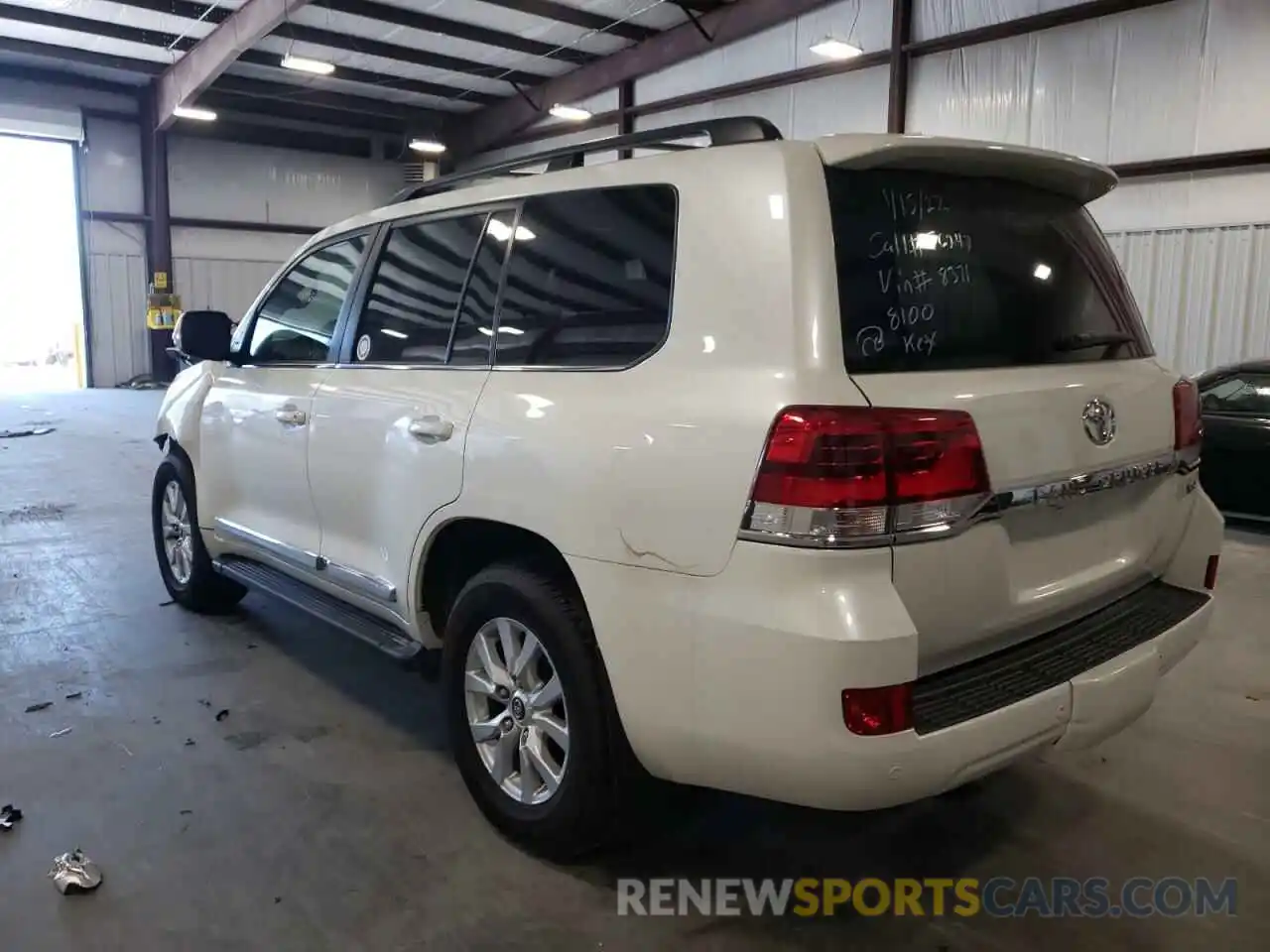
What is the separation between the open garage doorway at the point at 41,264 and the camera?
1778 cm

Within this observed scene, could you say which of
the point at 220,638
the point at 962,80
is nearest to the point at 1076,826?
the point at 220,638

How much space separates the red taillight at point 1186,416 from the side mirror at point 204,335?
3371mm

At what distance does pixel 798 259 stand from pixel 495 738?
1463mm

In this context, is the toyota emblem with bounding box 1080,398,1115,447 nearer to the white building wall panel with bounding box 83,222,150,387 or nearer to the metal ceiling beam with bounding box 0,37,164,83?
the metal ceiling beam with bounding box 0,37,164,83

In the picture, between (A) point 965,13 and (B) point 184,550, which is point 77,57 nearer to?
(A) point 965,13

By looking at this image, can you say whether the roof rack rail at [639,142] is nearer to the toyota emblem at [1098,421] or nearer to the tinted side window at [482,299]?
the tinted side window at [482,299]

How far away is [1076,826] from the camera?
8.81ft

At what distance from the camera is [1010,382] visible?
6.70ft

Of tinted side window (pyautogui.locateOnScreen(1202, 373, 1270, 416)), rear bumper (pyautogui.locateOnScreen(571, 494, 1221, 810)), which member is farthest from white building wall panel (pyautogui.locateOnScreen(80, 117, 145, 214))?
rear bumper (pyautogui.locateOnScreen(571, 494, 1221, 810))

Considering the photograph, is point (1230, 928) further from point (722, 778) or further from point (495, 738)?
point (495, 738)

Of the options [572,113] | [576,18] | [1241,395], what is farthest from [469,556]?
[572,113]

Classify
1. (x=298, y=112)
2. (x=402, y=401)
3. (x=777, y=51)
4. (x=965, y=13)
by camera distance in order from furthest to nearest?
1. (x=298, y=112)
2. (x=777, y=51)
3. (x=965, y=13)
4. (x=402, y=401)

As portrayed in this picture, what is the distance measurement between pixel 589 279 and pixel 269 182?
773 inches

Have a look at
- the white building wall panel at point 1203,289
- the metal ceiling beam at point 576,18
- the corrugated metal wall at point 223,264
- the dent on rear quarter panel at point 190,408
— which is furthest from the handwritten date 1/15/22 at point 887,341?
the corrugated metal wall at point 223,264
